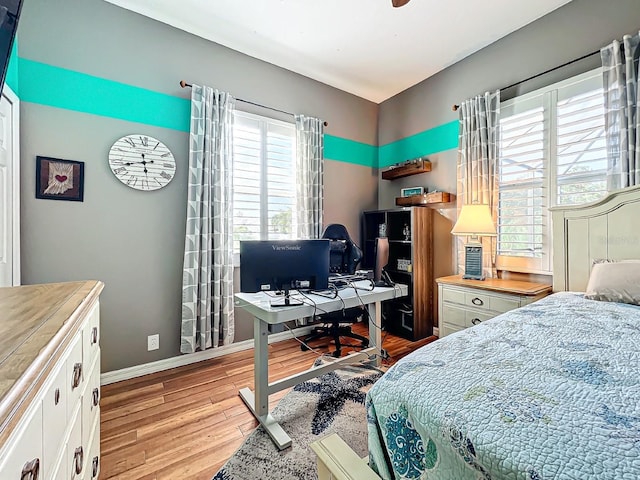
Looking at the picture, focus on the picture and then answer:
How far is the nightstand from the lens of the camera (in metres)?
2.22

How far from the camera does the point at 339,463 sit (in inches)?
33.7

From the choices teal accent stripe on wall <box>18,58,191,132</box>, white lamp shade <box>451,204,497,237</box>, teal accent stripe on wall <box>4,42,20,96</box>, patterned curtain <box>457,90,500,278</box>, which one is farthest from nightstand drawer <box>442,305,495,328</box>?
teal accent stripe on wall <box>4,42,20,96</box>

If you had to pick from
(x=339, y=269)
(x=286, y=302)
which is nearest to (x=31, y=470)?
(x=286, y=302)

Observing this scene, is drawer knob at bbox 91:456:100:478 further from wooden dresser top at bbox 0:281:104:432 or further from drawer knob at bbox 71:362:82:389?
wooden dresser top at bbox 0:281:104:432

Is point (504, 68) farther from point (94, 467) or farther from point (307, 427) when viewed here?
point (94, 467)

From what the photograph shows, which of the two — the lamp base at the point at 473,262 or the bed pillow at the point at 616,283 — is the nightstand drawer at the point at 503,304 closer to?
the lamp base at the point at 473,262

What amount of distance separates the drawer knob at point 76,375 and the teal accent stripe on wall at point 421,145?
3.49 m

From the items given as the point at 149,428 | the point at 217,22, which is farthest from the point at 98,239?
the point at 217,22

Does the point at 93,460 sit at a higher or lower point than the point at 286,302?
lower

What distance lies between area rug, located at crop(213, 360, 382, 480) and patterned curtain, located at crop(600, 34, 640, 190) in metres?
2.33

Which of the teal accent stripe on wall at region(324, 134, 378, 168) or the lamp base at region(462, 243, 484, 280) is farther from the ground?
the teal accent stripe on wall at region(324, 134, 378, 168)

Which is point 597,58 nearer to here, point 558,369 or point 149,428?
point 558,369

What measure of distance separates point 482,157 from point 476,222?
2.26ft

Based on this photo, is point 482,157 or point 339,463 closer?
point 339,463
